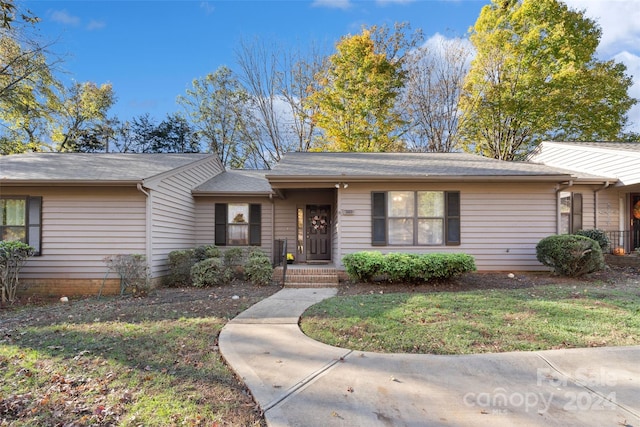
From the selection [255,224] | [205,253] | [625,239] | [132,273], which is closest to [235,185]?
[255,224]

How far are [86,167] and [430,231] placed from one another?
9673 mm

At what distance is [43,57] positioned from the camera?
42.2 feet

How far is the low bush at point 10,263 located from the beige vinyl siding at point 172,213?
2.67 meters

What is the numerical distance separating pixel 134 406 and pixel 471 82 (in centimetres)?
1966

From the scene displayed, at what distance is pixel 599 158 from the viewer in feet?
38.4

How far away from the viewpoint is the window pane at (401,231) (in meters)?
9.12

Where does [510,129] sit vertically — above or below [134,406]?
above

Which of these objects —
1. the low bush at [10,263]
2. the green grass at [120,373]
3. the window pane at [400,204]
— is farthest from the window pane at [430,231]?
the low bush at [10,263]

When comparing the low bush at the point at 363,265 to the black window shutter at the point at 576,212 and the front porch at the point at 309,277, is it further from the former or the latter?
the black window shutter at the point at 576,212

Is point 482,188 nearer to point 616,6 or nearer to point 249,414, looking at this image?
point 249,414

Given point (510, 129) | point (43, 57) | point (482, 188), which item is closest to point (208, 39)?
point (43, 57)

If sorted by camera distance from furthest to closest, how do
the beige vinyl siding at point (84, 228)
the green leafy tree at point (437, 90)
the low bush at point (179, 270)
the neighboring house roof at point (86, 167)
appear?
1. the green leafy tree at point (437, 90)
2. the low bush at point (179, 270)
3. the beige vinyl siding at point (84, 228)
4. the neighboring house roof at point (86, 167)

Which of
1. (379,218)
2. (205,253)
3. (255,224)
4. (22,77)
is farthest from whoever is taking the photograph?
(22,77)

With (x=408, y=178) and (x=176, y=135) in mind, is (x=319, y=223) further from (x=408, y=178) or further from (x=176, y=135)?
(x=176, y=135)
